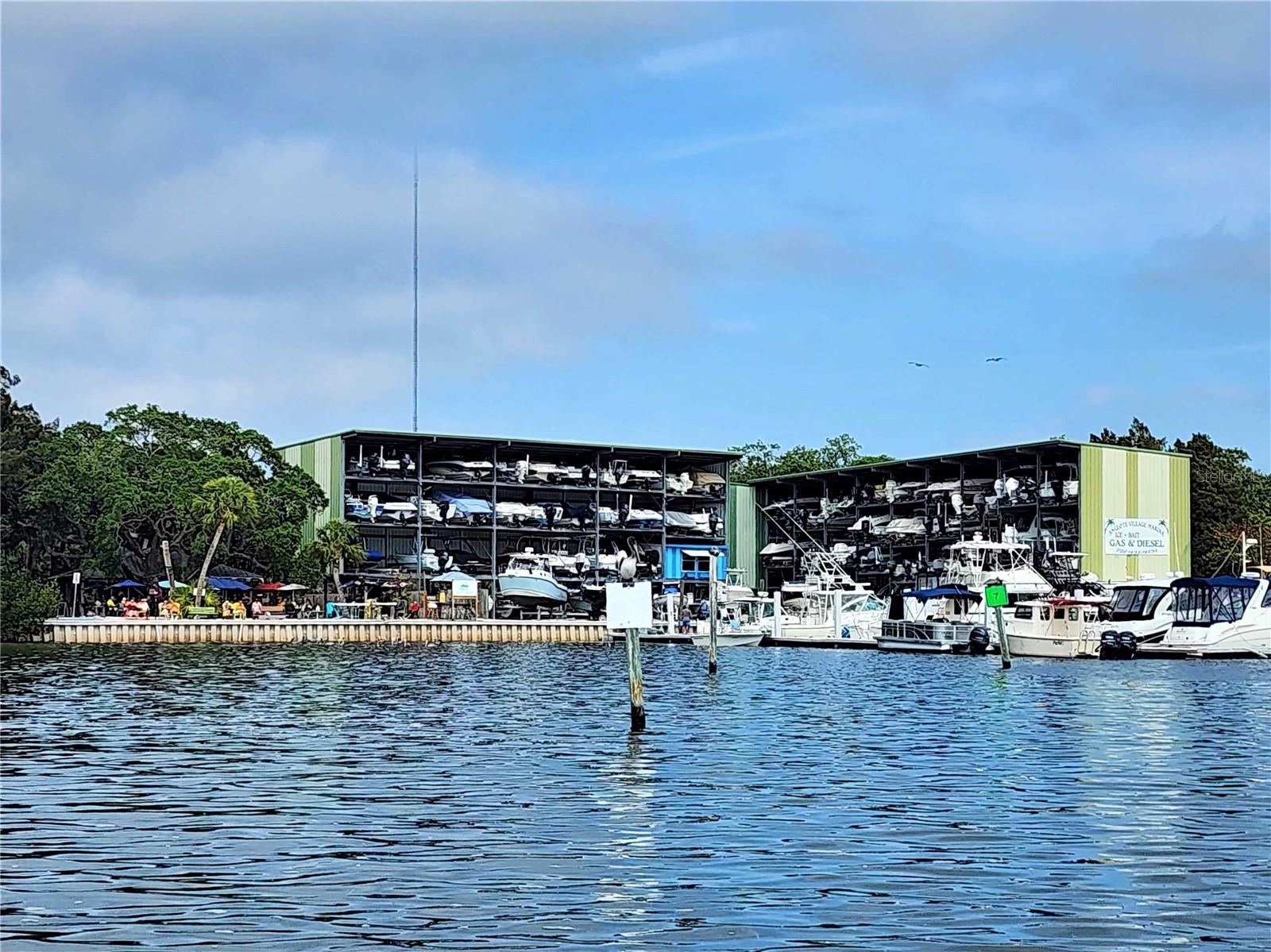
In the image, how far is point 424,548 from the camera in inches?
4131

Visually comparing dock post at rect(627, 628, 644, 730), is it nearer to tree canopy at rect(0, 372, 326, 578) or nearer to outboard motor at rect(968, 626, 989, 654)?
outboard motor at rect(968, 626, 989, 654)

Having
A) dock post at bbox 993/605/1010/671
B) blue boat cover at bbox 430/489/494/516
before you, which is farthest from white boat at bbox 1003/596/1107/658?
blue boat cover at bbox 430/489/494/516

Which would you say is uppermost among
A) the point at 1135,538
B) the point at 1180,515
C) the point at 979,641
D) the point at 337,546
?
the point at 1180,515

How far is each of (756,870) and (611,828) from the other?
9.76 feet

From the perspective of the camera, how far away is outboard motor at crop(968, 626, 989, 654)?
6925cm

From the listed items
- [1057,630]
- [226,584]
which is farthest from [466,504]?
[1057,630]

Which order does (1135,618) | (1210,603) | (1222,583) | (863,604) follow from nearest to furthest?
(1222,583) < (1210,603) < (1135,618) < (863,604)

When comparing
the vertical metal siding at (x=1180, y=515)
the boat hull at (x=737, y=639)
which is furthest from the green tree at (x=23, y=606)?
the vertical metal siding at (x=1180, y=515)

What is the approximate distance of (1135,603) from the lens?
6919cm

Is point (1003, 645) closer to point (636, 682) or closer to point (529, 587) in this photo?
point (636, 682)

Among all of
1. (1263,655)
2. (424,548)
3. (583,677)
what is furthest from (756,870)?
(424,548)

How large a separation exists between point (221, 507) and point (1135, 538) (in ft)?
162

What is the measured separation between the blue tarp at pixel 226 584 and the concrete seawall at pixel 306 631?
8.02 metres

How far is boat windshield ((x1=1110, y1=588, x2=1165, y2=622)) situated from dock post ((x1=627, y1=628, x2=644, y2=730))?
4190cm
